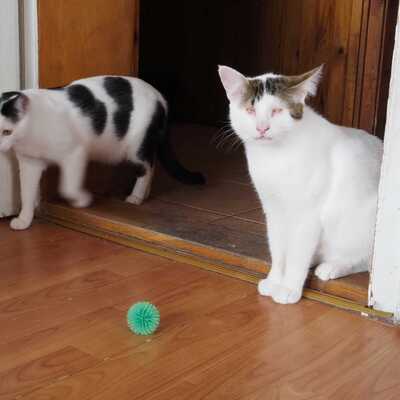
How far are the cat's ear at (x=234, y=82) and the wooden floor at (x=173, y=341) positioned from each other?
0.55 metres

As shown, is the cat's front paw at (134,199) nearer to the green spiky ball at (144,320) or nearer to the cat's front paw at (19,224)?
the cat's front paw at (19,224)

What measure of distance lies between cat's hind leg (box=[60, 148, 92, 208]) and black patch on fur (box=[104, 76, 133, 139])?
0.70 feet

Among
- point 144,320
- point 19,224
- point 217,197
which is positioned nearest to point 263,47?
point 217,197

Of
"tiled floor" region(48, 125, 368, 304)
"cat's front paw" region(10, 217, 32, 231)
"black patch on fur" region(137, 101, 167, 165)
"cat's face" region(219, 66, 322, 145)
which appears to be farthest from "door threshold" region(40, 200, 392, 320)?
"cat's face" region(219, 66, 322, 145)

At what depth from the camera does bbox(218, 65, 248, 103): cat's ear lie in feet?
5.04

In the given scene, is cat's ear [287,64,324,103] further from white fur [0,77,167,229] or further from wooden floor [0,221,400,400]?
white fur [0,77,167,229]

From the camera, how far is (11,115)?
2100 millimetres

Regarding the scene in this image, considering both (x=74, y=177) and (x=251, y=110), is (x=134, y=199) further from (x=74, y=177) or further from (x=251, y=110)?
(x=251, y=110)

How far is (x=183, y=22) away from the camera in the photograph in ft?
13.8

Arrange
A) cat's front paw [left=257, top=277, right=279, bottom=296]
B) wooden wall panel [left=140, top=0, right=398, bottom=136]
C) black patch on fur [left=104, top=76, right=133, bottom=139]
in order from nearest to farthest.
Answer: cat's front paw [left=257, top=277, right=279, bottom=296] → black patch on fur [left=104, top=76, right=133, bottom=139] → wooden wall panel [left=140, top=0, right=398, bottom=136]

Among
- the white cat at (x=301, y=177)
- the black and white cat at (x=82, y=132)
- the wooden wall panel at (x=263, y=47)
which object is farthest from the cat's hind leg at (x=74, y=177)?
the wooden wall panel at (x=263, y=47)

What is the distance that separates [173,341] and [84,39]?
146 centimetres

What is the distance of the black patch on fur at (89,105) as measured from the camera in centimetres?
235

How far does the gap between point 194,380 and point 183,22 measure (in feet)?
11.0
